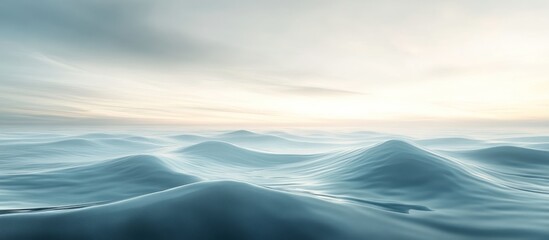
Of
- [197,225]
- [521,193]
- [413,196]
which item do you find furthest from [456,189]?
[197,225]

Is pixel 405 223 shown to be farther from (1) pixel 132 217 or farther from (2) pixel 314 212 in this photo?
(1) pixel 132 217

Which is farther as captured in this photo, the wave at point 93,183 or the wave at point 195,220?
the wave at point 93,183

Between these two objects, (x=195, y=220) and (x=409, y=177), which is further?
(x=409, y=177)

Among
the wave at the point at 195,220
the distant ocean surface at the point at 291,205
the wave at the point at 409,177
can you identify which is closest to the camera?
the wave at the point at 195,220

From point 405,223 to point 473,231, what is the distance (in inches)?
32.3

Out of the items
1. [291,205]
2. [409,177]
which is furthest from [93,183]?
[409,177]

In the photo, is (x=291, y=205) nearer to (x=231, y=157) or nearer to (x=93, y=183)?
(x=93, y=183)

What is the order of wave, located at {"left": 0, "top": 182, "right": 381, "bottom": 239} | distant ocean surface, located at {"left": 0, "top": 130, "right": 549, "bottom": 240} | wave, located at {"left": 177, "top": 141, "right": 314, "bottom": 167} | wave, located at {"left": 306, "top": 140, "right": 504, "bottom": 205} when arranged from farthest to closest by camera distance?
1. wave, located at {"left": 177, "top": 141, "right": 314, "bottom": 167}
2. wave, located at {"left": 306, "top": 140, "right": 504, "bottom": 205}
3. distant ocean surface, located at {"left": 0, "top": 130, "right": 549, "bottom": 240}
4. wave, located at {"left": 0, "top": 182, "right": 381, "bottom": 239}

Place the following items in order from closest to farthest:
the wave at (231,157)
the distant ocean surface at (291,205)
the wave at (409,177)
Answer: the distant ocean surface at (291,205) → the wave at (409,177) → the wave at (231,157)

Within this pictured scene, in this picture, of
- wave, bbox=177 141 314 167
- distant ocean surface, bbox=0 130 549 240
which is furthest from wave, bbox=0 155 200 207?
wave, bbox=177 141 314 167

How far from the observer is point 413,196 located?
A: 6641 millimetres

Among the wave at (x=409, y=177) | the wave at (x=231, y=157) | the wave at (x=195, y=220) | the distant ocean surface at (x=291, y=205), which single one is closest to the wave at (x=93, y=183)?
the distant ocean surface at (x=291, y=205)

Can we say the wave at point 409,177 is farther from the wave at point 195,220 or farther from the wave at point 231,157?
the wave at point 231,157

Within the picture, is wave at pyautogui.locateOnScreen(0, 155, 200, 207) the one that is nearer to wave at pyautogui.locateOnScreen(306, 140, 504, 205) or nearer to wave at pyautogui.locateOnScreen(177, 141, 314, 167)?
wave at pyautogui.locateOnScreen(306, 140, 504, 205)
